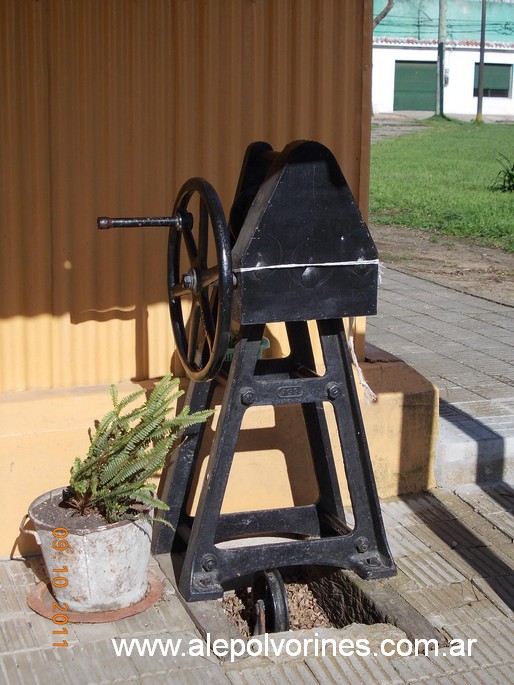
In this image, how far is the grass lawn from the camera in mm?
14617

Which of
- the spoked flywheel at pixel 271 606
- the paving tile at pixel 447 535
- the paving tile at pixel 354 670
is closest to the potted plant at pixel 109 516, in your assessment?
the spoked flywheel at pixel 271 606

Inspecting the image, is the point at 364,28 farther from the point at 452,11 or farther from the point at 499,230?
the point at 452,11

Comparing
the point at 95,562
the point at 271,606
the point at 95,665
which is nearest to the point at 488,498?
the point at 271,606

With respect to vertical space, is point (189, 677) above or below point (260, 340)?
below

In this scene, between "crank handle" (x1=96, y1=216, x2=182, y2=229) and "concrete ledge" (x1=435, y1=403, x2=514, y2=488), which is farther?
"concrete ledge" (x1=435, y1=403, x2=514, y2=488)

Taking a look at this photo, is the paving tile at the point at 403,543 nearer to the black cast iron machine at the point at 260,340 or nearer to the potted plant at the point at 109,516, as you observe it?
the black cast iron machine at the point at 260,340

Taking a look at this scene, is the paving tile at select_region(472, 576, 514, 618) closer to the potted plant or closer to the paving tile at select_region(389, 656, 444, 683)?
the paving tile at select_region(389, 656, 444, 683)

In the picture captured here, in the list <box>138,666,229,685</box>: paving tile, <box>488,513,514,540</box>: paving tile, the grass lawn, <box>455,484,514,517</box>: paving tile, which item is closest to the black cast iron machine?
<box>138,666,229,685</box>: paving tile

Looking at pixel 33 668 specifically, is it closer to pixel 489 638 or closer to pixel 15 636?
pixel 15 636

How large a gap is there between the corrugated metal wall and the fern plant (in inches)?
24.6

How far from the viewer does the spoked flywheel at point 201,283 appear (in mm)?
3668

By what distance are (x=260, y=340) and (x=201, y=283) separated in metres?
0.32

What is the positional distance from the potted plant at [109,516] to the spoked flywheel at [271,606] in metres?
0.49

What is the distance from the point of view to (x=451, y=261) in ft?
39.3
